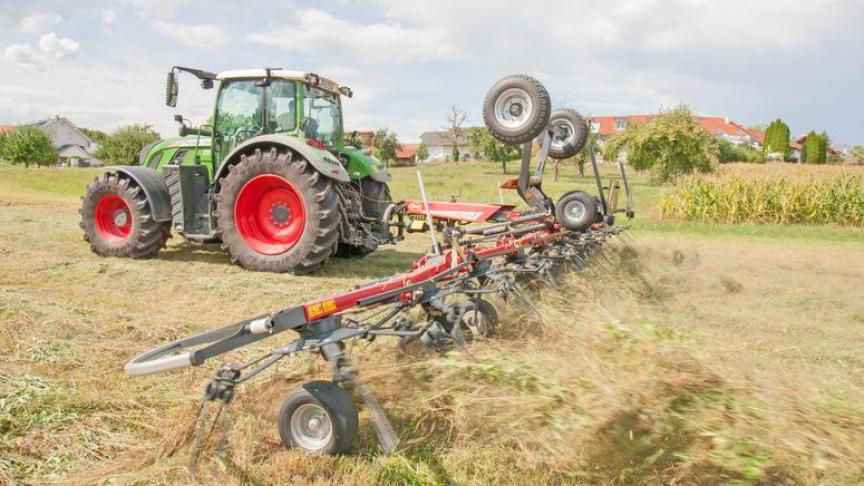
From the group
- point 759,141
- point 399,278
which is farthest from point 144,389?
point 759,141

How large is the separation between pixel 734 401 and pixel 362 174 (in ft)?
19.1

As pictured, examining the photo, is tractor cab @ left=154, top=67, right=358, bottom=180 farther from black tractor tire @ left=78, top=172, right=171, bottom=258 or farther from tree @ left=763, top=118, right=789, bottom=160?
tree @ left=763, top=118, right=789, bottom=160

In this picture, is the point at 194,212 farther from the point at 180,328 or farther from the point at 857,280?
the point at 857,280

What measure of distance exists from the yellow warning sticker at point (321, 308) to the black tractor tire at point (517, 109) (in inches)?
153

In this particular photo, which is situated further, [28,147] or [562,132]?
[28,147]

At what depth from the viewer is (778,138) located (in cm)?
6084

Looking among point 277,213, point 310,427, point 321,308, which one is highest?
point 277,213

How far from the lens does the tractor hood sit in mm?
7660

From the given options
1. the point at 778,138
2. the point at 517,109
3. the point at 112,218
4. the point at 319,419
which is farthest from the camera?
the point at 778,138

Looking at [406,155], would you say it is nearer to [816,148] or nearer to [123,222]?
[816,148]

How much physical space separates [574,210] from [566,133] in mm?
1693

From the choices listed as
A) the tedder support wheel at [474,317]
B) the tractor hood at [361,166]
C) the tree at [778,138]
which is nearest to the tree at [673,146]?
the tractor hood at [361,166]

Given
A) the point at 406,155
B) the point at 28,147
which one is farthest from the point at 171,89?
the point at 406,155

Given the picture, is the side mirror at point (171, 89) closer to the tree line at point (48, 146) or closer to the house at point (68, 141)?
the tree line at point (48, 146)
